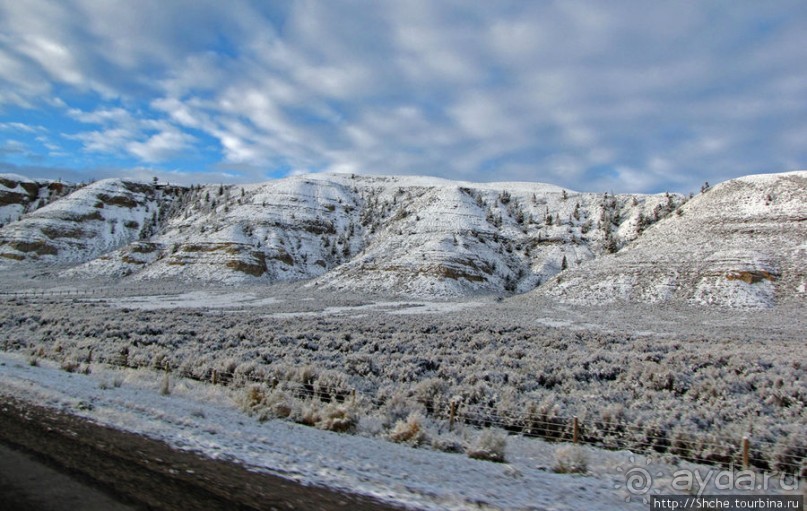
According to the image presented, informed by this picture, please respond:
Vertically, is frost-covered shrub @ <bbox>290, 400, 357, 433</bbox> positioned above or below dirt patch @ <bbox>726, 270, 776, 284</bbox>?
below

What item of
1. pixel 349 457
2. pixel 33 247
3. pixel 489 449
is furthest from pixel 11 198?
Result: pixel 489 449

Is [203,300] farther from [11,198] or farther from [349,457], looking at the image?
[11,198]

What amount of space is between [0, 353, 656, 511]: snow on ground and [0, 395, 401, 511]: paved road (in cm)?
46

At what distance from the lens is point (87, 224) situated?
9388 cm

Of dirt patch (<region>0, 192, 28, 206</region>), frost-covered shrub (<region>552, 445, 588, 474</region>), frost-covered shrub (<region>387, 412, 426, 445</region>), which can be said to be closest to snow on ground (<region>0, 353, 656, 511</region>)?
frost-covered shrub (<region>552, 445, 588, 474</region>)

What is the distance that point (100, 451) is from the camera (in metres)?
6.42

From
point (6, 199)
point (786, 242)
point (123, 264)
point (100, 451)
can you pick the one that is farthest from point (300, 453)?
point (6, 199)

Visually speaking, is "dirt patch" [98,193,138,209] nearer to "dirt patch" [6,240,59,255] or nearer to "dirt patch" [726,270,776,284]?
"dirt patch" [6,240,59,255]

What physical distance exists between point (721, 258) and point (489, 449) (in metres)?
53.8

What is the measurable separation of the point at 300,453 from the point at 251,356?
1121 cm

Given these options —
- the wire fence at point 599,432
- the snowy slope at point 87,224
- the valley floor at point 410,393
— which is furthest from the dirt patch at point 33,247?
the wire fence at point 599,432

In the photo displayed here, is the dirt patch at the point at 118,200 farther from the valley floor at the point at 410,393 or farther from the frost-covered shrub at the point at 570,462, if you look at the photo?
the frost-covered shrub at the point at 570,462

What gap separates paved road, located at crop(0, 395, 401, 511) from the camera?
4.88 metres

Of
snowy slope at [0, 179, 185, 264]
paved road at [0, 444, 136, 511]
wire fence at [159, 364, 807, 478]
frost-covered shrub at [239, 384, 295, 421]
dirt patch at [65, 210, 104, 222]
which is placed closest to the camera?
paved road at [0, 444, 136, 511]
